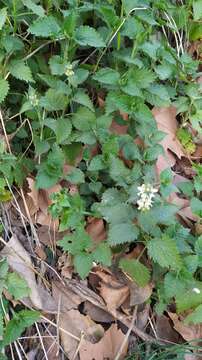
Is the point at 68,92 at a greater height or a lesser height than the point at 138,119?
greater

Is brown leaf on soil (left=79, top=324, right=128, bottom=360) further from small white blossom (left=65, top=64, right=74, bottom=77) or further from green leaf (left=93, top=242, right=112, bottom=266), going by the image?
small white blossom (left=65, top=64, right=74, bottom=77)

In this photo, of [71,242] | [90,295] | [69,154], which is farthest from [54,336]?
[69,154]

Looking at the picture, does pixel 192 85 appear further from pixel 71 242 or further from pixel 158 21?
pixel 71 242

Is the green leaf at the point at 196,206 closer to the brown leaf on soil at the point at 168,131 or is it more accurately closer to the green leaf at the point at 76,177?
the brown leaf on soil at the point at 168,131

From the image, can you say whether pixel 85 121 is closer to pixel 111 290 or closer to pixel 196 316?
pixel 111 290

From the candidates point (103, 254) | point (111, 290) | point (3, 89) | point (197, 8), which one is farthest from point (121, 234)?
point (197, 8)

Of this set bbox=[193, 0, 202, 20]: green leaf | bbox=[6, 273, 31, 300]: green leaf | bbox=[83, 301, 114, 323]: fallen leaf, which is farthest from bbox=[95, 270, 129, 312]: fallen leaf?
bbox=[193, 0, 202, 20]: green leaf
